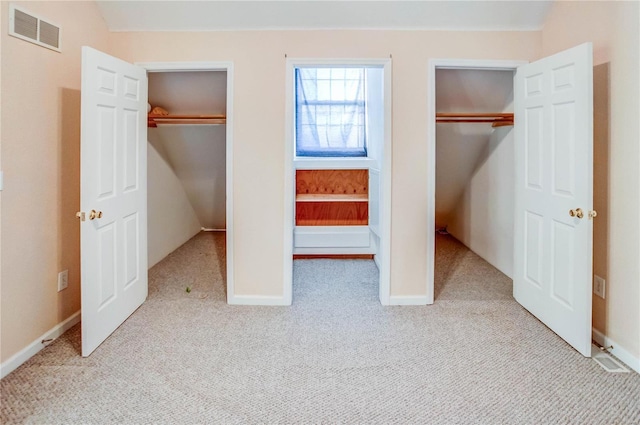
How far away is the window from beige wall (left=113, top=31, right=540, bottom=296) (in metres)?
1.80

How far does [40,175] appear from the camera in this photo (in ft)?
7.64

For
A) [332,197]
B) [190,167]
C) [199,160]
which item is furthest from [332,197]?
[190,167]

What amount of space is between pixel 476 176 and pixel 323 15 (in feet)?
8.44

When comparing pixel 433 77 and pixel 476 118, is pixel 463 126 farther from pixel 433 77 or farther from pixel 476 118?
pixel 433 77

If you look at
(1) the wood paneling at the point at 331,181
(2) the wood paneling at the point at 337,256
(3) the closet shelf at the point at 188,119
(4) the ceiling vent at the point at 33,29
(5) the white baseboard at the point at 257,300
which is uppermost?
(4) the ceiling vent at the point at 33,29

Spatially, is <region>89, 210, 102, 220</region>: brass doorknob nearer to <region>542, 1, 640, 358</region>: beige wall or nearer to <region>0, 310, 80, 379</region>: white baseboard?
<region>0, 310, 80, 379</region>: white baseboard

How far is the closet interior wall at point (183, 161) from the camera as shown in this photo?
365 cm

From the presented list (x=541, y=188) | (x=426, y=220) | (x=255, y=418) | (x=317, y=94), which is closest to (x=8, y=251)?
(x=255, y=418)

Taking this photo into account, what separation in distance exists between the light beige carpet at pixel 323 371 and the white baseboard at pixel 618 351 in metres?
0.10

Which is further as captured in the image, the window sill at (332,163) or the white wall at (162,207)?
the window sill at (332,163)

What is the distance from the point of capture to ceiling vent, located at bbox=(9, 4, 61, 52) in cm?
212

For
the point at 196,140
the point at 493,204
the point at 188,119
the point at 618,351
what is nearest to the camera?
the point at 618,351

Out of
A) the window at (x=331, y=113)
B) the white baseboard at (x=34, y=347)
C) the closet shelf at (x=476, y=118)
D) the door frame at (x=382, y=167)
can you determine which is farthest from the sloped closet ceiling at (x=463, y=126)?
the white baseboard at (x=34, y=347)

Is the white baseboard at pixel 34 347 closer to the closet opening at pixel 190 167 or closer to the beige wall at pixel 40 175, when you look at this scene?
the beige wall at pixel 40 175
